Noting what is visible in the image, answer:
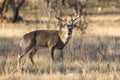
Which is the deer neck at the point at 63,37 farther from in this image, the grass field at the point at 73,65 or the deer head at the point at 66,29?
the grass field at the point at 73,65

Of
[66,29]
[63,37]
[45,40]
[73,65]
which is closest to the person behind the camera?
[73,65]

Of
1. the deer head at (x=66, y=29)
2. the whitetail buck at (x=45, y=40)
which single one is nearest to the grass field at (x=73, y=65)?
the whitetail buck at (x=45, y=40)

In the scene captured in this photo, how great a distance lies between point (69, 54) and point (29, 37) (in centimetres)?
152

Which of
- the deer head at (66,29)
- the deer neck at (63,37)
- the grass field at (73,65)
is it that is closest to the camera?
the grass field at (73,65)

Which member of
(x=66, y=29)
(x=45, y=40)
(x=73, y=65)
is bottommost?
(x=73, y=65)

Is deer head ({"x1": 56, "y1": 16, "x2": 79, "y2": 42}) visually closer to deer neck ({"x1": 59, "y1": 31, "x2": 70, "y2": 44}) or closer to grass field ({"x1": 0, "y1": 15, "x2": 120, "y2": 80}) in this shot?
deer neck ({"x1": 59, "y1": 31, "x2": 70, "y2": 44})

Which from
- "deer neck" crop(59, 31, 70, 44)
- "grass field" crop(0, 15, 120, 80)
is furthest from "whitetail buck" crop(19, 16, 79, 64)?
"grass field" crop(0, 15, 120, 80)

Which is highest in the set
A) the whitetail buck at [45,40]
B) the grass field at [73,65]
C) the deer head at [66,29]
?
the deer head at [66,29]

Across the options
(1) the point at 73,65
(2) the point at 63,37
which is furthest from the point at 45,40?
(1) the point at 73,65

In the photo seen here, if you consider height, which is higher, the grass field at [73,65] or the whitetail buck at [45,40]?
the whitetail buck at [45,40]

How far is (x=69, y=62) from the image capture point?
39.7 ft

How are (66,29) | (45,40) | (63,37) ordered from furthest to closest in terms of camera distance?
1. (45,40)
2. (63,37)
3. (66,29)

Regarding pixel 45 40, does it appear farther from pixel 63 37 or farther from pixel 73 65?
pixel 73 65

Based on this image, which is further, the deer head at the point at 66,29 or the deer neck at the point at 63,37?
the deer neck at the point at 63,37
